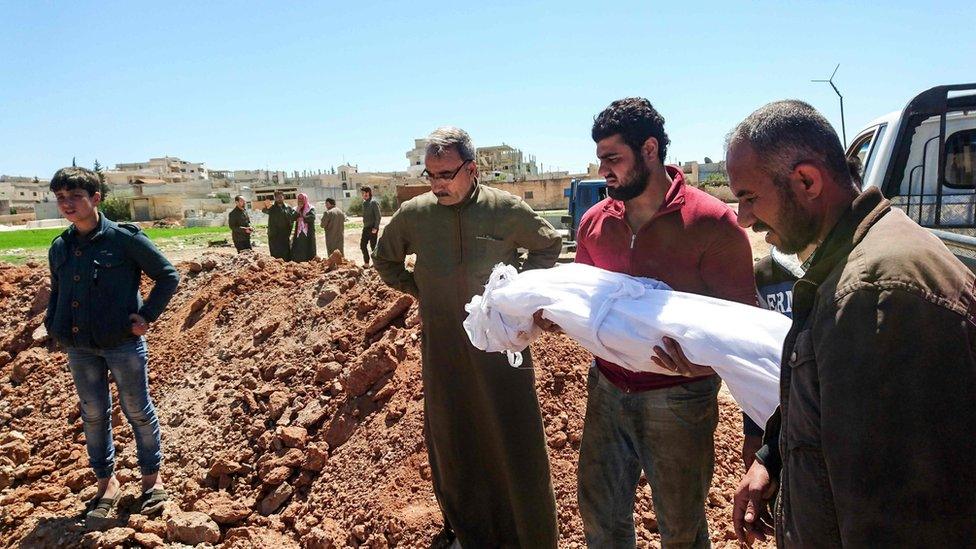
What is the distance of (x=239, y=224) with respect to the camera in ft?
38.1

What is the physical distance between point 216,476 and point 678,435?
332 centimetres

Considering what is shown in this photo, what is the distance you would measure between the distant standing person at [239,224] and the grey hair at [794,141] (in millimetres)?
11172

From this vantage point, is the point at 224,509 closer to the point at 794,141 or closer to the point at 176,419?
the point at 176,419

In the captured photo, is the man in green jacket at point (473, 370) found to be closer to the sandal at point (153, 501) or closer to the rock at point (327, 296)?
the sandal at point (153, 501)

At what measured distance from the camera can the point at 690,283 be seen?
2.15 metres

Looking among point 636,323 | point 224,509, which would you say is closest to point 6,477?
point 224,509

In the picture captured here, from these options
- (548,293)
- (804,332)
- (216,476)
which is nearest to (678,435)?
(548,293)

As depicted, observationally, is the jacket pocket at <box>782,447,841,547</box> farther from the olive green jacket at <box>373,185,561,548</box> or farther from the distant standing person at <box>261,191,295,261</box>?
the distant standing person at <box>261,191,295,261</box>

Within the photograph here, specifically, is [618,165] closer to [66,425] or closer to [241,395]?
[241,395]

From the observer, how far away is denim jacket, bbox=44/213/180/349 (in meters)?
3.44

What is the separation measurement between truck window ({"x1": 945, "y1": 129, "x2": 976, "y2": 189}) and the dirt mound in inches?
103

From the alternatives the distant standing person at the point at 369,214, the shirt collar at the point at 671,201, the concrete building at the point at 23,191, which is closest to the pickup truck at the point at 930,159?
the shirt collar at the point at 671,201

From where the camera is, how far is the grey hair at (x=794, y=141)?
1239 millimetres

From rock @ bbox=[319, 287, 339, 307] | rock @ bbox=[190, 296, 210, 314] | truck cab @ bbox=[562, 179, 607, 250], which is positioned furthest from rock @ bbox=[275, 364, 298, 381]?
truck cab @ bbox=[562, 179, 607, 250]
